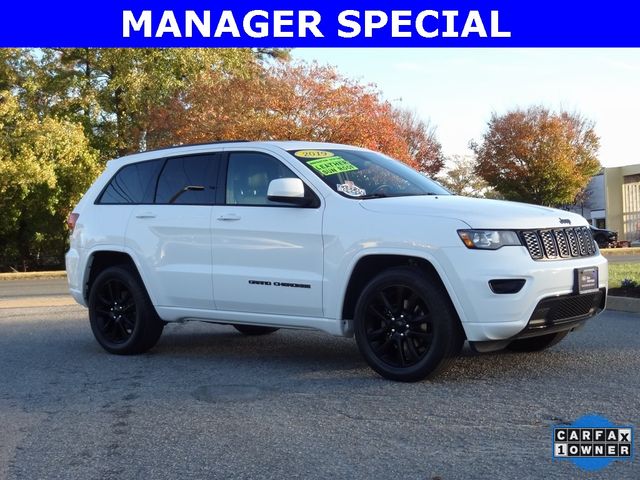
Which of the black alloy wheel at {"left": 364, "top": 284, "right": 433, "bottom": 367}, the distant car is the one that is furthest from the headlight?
the distant car

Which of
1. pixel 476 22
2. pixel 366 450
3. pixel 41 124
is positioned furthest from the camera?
pixel 41 124

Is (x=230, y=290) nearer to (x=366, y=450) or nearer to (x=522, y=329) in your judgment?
(x=522, y=329)

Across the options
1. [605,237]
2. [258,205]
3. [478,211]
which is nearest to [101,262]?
[258,205]

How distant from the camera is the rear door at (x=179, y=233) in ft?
25.0

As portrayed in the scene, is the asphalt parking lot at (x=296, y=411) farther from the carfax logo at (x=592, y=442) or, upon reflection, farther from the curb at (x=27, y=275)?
the curb at (x=27, y=275)

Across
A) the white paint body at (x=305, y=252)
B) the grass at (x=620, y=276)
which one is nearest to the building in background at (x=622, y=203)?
the grass at (x=620, y=276)

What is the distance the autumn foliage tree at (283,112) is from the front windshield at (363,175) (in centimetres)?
2053

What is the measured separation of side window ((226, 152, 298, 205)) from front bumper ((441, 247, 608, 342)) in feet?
5.97

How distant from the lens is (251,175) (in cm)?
756

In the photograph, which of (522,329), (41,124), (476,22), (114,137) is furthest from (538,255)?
(114,137)

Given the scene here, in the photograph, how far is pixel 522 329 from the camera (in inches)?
244

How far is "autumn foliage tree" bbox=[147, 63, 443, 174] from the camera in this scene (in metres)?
28.4

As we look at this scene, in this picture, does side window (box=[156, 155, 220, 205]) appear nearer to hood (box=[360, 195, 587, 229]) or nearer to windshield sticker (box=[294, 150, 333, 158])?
windshield sticker (box=[294, 150, 333, 158])

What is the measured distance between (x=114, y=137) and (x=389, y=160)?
26460 millimetres
